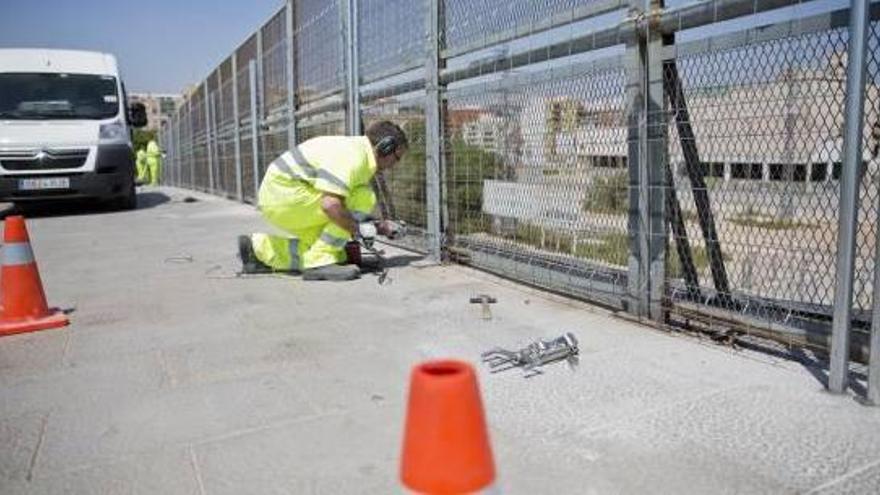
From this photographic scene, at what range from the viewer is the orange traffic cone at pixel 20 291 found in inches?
159

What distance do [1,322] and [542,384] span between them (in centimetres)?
299

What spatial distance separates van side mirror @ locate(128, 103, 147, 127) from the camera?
1291cm

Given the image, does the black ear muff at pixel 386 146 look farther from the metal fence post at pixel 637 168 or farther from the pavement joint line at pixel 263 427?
the pavement joint line at pixel 263 427

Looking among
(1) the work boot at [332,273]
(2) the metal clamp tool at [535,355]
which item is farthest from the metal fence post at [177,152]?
(2) the metal clamp tool at [535,355]

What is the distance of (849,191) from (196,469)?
2375 millimetres

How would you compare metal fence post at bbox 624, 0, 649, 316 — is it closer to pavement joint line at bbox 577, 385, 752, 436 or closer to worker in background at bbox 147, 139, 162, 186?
pavement joint line at bbox 577, 385, 752, 436

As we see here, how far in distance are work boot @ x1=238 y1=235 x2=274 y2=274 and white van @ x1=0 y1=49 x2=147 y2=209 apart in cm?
698

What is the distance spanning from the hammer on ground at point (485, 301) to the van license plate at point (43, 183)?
29.5 ft

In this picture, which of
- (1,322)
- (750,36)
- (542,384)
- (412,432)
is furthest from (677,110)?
(1,322)

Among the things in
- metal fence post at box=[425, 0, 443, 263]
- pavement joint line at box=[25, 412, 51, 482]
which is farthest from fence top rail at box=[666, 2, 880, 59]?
pavement joint line at box=[25, 412, 51, 482]

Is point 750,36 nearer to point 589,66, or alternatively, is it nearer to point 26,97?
point 589,66

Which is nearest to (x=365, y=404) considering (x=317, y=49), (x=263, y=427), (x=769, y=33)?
(x=263, y=427)

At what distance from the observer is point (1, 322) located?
4.03 meters

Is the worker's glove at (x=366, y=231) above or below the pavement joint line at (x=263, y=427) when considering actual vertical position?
above
